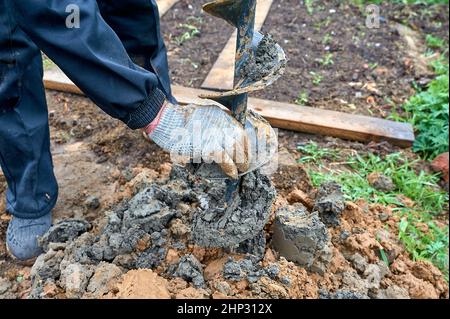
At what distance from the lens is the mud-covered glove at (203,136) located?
1.89 m

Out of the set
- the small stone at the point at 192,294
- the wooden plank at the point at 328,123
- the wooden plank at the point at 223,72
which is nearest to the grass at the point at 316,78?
the wooden plank at the point at 328,123

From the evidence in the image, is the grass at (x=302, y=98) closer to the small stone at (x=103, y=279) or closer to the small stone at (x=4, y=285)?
the small stone at (x=103, y=279)

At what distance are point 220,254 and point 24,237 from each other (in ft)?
3.56

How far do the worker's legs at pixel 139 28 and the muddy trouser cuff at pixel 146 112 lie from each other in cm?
92

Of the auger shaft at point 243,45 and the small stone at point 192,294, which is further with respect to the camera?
the small stone at point 192,294

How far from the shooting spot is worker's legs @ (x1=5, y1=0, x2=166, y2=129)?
5.78 feet

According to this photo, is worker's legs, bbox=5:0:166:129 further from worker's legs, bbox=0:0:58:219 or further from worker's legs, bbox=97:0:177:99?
worker's legs, bbox=97:0:177:99

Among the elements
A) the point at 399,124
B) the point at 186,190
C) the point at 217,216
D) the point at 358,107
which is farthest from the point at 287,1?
the point at 217,216

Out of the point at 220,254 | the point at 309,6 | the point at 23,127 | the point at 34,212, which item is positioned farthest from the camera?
the point at 309,6

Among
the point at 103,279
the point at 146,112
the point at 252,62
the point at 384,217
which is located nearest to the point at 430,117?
the point at 384,217

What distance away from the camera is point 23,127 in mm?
2398

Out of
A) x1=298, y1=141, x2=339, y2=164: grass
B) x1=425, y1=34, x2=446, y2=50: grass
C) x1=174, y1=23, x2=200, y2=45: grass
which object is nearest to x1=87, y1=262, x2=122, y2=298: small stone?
x1=298, y1=141, x2=339, y2=164: grass

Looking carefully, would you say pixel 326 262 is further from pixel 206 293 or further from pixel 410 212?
pixel 410 212

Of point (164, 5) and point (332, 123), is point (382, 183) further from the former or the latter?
point (164, 5)
